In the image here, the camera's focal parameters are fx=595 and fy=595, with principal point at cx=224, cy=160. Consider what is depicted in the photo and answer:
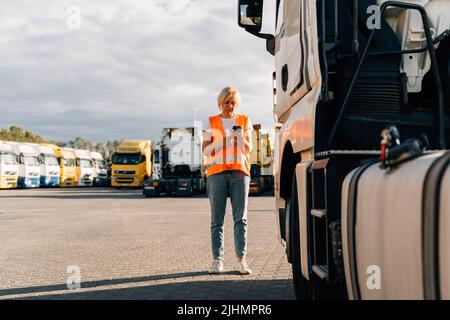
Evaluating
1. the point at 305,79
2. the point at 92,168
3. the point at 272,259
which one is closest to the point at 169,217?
the point at 272,259

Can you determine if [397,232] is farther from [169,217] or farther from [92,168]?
[92,168]

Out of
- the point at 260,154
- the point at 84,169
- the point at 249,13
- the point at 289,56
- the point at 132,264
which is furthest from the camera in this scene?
the point at 84,169

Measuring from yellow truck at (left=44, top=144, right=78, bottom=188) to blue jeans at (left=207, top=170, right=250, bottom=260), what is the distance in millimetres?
46798

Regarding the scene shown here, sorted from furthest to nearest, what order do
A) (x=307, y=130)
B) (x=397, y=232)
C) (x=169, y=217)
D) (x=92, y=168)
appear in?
1. (x=92, y=168)
2. (x=169, y=217)
3. (x=307, y=130)
4. (x=397, y=232)

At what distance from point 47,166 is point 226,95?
44.9 meters

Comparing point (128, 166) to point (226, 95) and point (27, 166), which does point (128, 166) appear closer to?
point (27, 166)

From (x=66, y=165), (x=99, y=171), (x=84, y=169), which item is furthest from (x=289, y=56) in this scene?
(x=99, y=171)

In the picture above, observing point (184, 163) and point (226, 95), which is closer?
point (226, 95)

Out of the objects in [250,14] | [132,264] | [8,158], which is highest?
[250,14]

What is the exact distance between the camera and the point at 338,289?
3.76 meters

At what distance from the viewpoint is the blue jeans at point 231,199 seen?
6277 mm

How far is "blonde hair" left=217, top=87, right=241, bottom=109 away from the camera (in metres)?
6.25

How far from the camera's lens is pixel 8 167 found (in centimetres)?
4178

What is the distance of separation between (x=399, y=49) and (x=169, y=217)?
1229cm
